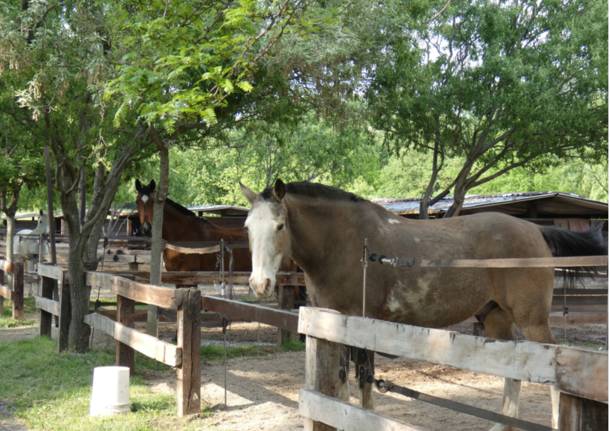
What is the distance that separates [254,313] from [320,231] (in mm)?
946

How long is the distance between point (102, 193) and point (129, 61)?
2.14 metres

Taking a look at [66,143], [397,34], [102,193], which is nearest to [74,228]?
[102,193]

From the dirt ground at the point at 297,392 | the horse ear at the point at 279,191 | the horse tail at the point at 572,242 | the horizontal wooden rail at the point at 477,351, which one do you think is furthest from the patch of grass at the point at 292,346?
the horizontal wooden rail at the point at 477,351

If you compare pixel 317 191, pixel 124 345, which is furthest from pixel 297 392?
pixel 317 191

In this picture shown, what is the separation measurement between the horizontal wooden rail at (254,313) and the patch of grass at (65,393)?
103 cm

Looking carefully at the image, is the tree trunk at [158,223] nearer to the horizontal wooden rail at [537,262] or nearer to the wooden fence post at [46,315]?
the wooden fence post at [46,315]

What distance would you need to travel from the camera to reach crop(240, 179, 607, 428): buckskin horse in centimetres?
620

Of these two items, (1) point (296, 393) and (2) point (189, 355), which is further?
(1) point (296, 393)

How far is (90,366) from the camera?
29.0 ft

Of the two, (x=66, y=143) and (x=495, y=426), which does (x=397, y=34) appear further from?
(x=495, y=426)

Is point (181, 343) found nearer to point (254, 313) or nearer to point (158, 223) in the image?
point (254, 313)

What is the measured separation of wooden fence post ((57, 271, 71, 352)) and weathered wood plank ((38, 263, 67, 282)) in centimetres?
9

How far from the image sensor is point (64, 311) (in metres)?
9.88

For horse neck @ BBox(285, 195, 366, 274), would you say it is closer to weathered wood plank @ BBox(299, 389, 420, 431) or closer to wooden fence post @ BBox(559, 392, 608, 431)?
weathered wood plank @ BBox(299, 389, 420, 431)
